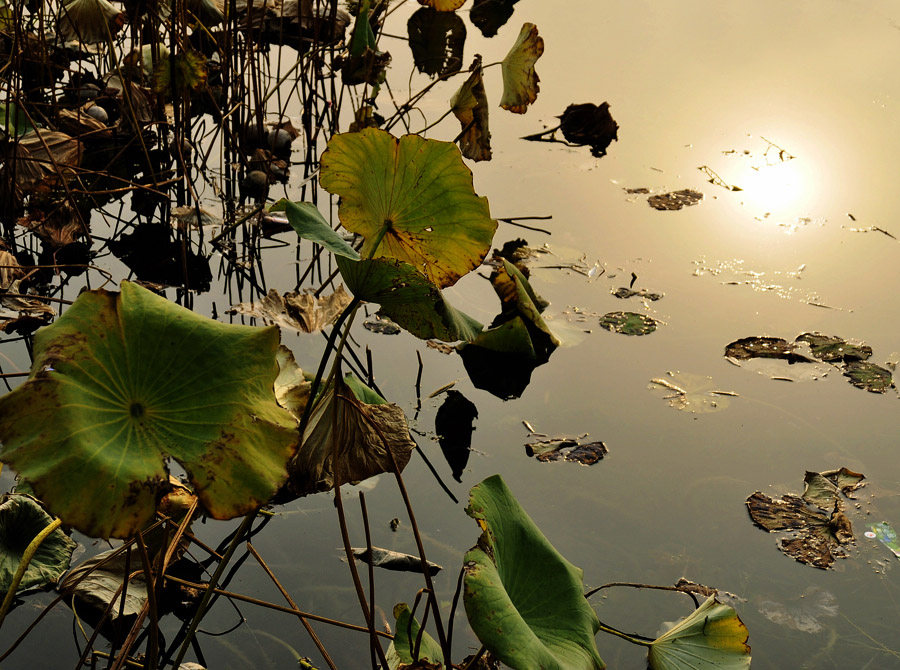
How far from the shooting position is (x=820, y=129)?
2344 mm

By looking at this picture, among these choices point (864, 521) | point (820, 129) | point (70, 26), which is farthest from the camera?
point (820, 129)

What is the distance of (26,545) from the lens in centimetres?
97

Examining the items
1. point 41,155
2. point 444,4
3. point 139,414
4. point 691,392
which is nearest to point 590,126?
point 444,4

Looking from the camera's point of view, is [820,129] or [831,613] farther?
[820,129]

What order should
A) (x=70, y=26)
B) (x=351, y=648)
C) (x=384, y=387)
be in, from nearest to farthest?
(x=351, y=648), (x=384, y=387), (x=70, y=26)

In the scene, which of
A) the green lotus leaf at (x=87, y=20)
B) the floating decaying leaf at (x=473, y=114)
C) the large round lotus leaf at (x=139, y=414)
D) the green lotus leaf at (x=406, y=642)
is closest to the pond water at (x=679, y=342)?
the green lotus leaf at (x=406, y=642)

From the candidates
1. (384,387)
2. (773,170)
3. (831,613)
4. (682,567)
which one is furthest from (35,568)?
(773,170)

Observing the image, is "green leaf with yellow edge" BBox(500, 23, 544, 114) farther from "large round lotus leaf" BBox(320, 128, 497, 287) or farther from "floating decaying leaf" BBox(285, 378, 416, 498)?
"floating decaying leaf" BBox(285, 378, 416, 498)

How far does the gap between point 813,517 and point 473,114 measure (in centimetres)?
98

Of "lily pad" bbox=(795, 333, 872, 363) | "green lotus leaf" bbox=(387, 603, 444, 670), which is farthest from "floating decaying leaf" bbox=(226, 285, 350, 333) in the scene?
"lily pad" bbox=(795, 333, 872, 363)

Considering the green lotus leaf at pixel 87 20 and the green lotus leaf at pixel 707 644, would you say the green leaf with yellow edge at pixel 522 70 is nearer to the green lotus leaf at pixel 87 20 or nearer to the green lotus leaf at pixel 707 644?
the green lotus leaf at pixel 87 20

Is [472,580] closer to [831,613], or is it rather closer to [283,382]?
[283,382]

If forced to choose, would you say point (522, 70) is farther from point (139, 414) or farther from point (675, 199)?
point (139, 414)

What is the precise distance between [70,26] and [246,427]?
1.66 metres
